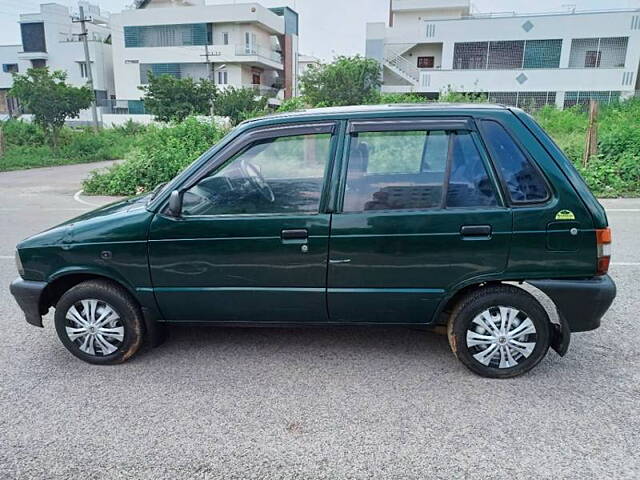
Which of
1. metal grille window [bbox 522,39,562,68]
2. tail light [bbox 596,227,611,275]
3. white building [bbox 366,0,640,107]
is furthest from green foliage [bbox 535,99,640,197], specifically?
metal grille window [bbox 522,39,562,68]

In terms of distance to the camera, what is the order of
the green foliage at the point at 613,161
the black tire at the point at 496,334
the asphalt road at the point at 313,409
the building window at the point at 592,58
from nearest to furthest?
the asphalt road at the point at 313,409, the black tire at the point at 496,334, the green foliage at the point at 613,161, the building window at the point at 592,58

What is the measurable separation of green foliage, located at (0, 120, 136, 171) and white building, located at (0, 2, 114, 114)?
24239mm

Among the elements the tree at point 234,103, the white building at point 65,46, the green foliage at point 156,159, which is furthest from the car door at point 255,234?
the white building at point 65,46

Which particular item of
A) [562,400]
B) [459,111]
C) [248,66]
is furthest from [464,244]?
[248,66]

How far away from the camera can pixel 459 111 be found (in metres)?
3.32

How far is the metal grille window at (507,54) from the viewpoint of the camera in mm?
33688

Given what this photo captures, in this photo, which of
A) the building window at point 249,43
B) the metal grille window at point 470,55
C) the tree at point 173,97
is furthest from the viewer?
the building window at point 249,43

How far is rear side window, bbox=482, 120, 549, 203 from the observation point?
10.6 ft

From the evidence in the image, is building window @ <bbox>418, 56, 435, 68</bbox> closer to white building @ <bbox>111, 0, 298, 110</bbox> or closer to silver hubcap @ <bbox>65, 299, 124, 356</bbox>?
white building @ <bbox>111, 0, 298, 110</bbox>

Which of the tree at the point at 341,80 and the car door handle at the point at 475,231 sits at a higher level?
the tree at the point at 341,80

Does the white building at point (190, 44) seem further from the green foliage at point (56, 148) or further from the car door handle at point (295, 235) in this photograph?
the car door handle at point (295, 235)

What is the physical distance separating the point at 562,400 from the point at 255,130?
277 centimetres

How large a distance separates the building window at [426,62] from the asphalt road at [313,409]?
3924 centimetres

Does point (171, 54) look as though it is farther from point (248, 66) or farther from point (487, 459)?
point (487, 459)
